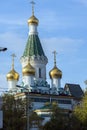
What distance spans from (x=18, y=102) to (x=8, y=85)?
95.4 feet

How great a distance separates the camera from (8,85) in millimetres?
84562

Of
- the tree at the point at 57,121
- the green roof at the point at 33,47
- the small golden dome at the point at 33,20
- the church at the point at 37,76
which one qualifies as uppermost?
the small golden dome at the point at 33,20

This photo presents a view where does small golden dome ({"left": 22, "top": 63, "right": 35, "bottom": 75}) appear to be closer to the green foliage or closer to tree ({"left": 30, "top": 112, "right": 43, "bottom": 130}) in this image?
tree ({"left": 30, "top": 112, "right": 43, "bottom": 130})

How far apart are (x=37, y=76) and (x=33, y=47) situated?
16.6 ft

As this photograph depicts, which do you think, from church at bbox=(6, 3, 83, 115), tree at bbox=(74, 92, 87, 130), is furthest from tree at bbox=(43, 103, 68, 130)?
church at bbox=(6, 3, 83, 115)

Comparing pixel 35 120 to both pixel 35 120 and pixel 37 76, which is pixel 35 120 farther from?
pixel 37 76

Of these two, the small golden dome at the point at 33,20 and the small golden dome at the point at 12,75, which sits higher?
the small golden dome at the point at 33,20

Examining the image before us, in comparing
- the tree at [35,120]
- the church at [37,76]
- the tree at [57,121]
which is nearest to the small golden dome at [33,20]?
the church at [37,76]

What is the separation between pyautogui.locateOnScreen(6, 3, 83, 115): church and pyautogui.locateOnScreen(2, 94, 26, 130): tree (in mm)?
23553

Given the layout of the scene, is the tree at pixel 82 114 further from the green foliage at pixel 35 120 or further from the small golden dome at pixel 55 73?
the small golden dome at pixel 55 73

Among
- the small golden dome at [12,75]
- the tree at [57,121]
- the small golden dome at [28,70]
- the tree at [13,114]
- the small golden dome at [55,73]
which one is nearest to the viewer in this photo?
the tree at [13,114]

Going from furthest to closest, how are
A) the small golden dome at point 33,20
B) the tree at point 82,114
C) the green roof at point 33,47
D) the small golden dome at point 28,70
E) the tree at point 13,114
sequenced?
the small golden dome at point 33,20, the green roof at point 33,47, the small golden dome at point 28,70, the tree at point 82,114, the tree at point 13,114

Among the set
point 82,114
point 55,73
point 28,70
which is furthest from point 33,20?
point 82,114

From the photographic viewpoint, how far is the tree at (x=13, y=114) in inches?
2119
